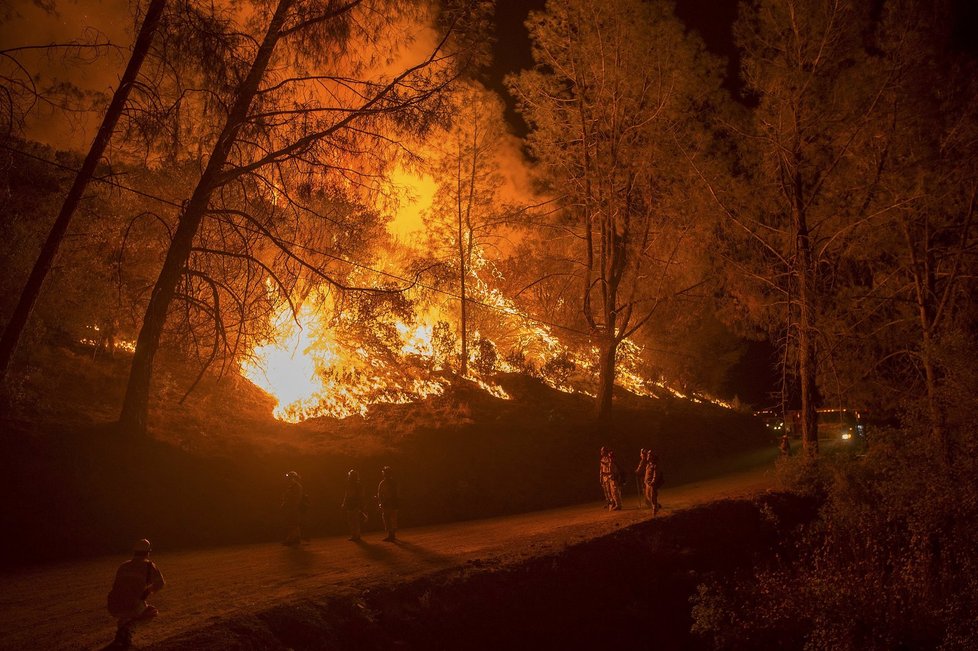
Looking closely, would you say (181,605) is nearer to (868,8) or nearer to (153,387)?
(153,387)

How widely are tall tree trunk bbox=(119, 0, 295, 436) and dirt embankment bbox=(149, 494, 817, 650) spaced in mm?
6616

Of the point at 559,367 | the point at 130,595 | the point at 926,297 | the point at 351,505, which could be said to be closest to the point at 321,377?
the point at 351,505

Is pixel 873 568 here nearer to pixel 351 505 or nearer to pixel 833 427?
pixel 351 505

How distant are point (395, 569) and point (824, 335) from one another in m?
11.8

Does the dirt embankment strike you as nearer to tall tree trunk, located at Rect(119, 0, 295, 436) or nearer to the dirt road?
the dirt road

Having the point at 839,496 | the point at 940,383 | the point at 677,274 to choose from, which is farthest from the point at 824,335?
the point at 677,274

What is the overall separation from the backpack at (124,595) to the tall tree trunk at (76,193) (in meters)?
2.93

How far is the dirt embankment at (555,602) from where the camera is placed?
23.5 ft

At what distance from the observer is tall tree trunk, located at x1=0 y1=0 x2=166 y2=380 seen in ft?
23.6

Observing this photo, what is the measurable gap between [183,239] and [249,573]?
21.7ft

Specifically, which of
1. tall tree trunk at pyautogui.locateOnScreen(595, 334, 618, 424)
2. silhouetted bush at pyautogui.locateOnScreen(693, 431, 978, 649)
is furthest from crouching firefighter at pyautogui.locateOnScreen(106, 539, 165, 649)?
tall tree trunk at pyautogui.locateOnScreen(595, 334, 618, 424)

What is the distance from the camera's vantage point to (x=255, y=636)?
664 centimetres

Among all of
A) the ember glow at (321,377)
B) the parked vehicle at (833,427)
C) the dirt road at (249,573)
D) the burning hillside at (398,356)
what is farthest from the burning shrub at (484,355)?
the parked vehicle at (833,427)

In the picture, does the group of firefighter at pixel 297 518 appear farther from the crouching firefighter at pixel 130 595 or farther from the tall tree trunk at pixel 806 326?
the tall tree trunk at pixel 806 326
